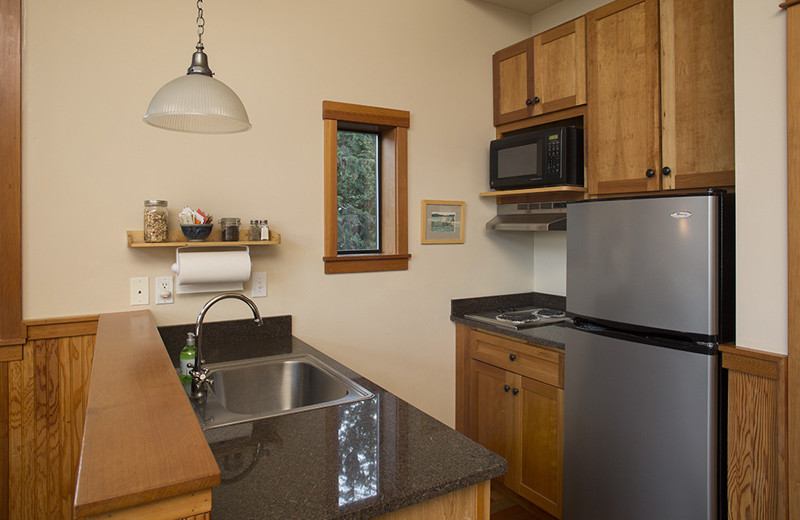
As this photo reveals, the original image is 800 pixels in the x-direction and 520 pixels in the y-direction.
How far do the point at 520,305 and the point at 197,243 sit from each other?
6.35ft

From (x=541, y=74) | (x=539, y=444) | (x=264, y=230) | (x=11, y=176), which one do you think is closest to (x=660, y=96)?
(x=541, y=74)

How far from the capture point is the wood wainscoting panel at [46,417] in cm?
192

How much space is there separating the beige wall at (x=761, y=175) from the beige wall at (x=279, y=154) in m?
1.50

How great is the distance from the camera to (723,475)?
1758 mm

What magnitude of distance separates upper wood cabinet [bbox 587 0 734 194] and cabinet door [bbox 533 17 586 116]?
0.17 feet

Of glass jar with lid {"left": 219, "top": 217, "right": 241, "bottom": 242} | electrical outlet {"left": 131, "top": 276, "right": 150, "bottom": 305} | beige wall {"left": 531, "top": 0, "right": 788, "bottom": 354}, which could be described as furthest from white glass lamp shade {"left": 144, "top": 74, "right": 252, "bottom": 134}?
beige wall {"left": 531, "top": 0, "right": 788, "bottom": 354}

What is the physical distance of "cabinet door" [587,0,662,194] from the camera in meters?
2.22

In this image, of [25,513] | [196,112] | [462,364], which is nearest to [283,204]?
[196,112]

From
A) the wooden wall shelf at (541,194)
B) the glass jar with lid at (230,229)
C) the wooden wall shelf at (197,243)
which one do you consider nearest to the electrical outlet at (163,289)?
the wooden wall shelf at (197,243)

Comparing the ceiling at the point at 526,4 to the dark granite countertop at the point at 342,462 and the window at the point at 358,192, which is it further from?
the dark granite countertop at the point at 342,462

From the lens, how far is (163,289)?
7.14ft

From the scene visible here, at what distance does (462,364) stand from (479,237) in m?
0.73

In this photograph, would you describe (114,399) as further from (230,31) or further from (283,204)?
(230,31)

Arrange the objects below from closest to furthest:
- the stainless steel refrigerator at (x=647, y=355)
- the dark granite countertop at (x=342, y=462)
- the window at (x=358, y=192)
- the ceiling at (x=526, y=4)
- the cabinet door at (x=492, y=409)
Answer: the dark granite countertop at (x=342, y=462), the stainless steel refrigerator at (x=647, y=355), the cabinet door at (x=492, y=409), the window at (x=358, y=192), the ceiling at (x=526, y=4)
